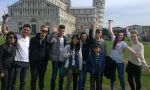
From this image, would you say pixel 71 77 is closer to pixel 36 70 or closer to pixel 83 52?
pixel 83 52

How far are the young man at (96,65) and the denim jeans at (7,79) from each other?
2138mm

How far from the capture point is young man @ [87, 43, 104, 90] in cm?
1035

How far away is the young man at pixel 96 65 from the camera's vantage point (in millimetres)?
10348

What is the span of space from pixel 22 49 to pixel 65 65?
4.27 ft

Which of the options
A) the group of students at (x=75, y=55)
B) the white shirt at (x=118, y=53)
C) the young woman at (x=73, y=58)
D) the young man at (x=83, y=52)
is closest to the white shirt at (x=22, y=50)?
the group of students at (x=75, y=55)

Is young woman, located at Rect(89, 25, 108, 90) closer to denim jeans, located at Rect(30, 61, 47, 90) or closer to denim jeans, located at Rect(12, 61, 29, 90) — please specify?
denim jeans, located at Rect(30, 61, 47, 90)

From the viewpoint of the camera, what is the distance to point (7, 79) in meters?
9.55

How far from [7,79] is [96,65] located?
2425 millimetres

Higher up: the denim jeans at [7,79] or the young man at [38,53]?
the young man at [38,53]

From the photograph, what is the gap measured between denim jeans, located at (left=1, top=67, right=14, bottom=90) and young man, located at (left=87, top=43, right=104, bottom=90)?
2.14m

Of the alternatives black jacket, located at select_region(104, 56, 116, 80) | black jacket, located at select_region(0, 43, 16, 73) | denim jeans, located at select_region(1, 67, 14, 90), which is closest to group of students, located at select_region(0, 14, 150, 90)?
black jacket, located at select_region(104, 56, 116, 80)

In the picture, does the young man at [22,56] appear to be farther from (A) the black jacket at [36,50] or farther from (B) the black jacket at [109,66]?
(B) the black jacket at [109,66]

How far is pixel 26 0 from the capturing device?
126 metres

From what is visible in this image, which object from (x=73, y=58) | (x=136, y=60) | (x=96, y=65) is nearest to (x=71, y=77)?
(x=73, y=58)
